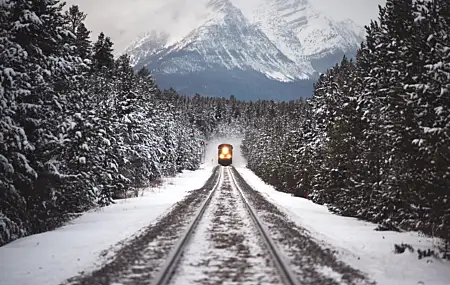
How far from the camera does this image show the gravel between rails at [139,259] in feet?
22.7

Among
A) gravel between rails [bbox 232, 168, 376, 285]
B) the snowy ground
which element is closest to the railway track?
gravel between rails [bbox 232, 168, 376, 285]

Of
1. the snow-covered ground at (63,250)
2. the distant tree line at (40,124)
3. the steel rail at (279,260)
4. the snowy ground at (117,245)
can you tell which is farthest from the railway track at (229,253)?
the distant tree line at (40,124)

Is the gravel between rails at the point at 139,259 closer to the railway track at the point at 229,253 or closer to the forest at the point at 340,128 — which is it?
the railway track at the point at 229,253

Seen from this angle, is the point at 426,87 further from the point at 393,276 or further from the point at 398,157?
the point at 393,276

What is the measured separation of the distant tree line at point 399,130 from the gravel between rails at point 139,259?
6230 mm

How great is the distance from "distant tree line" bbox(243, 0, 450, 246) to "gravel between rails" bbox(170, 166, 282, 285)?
4.24m

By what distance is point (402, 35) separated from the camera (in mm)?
13070

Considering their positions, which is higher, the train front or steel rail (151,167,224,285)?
the train front

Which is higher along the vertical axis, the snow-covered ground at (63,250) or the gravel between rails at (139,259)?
the gravel between rails at (139,259)

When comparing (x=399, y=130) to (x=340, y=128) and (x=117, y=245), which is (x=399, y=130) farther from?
(x=117, y=245)

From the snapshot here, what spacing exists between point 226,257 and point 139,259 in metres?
1.75

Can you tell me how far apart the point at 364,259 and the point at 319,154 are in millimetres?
18334

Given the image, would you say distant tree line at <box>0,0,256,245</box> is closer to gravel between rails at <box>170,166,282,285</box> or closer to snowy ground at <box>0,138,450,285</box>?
snowy ground at <box>0,138,450,285</box>

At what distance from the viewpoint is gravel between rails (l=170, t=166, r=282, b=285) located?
22.6 feet
